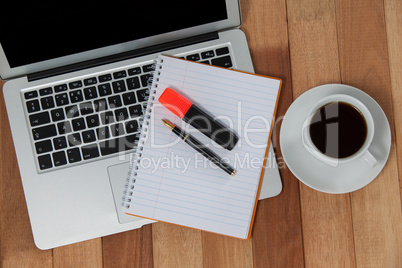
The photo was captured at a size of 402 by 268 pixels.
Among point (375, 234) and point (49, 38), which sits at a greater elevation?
point (49, 38)

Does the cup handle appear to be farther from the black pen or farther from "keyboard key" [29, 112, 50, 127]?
"keyboard key" [29, 112, 50, 127]

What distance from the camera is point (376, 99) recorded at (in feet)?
2.03

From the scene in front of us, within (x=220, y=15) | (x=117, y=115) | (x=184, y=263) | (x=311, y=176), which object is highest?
(x=220, y=15)

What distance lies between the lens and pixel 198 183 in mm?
596

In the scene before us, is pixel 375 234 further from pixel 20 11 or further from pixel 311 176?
pixel 20 11

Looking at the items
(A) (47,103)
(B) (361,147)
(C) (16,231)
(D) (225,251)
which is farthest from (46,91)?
(B) (361,147)

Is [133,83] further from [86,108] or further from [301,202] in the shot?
[301,202]

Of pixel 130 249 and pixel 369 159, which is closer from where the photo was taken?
pixel 369 159

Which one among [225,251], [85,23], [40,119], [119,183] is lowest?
[225,251]

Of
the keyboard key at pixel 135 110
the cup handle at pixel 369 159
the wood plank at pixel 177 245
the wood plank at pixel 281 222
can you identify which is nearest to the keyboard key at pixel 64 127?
the keyboard key at pixel 135 110

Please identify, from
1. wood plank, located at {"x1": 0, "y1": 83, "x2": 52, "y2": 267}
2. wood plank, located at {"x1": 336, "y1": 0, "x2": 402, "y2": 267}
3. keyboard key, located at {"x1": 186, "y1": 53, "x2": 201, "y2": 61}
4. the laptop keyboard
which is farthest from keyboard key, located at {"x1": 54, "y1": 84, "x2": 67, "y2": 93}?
wood plank, located at {"x1": 336, "y1": 0, "x2": 402, "y2": 267}

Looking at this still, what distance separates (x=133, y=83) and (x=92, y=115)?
0.28 ft

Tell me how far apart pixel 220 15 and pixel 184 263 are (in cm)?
41

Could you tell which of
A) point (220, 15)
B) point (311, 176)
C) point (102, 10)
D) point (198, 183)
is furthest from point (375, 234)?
point (102, 10)
